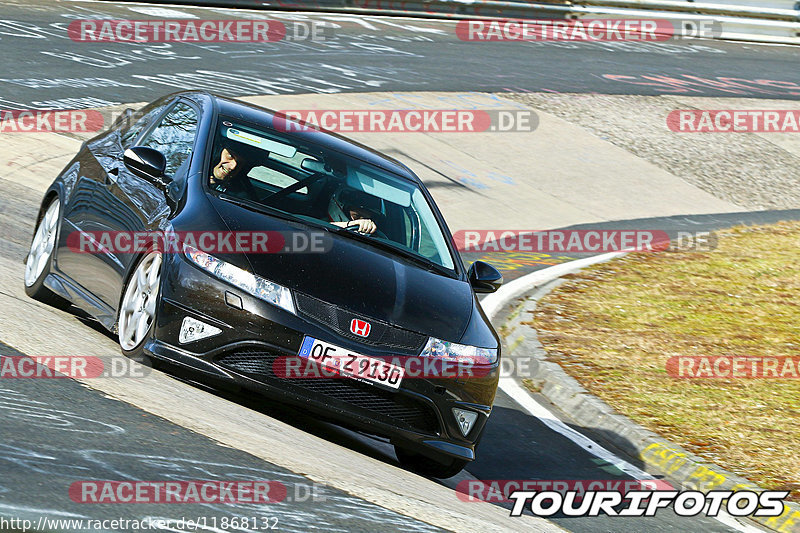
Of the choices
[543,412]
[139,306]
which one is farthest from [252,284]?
[543,412]

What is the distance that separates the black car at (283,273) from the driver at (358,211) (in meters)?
0.01

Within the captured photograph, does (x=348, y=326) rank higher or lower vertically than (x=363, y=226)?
lower

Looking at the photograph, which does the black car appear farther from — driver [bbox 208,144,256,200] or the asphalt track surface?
the asphalt track surface

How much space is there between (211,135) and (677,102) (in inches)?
631

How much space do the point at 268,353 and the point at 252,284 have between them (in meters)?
0.36

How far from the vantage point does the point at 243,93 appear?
17078 mm

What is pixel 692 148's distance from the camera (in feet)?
64.1

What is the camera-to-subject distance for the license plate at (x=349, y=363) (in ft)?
18.9

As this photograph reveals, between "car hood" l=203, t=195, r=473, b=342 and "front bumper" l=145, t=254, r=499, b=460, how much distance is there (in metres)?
0.21

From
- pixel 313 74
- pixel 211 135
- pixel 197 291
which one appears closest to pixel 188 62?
pixel 313 74

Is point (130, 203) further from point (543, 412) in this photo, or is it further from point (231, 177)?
point (543, 412)

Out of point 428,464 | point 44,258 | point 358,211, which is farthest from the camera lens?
point 44,258

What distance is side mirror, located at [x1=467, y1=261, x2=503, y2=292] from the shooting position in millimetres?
7296

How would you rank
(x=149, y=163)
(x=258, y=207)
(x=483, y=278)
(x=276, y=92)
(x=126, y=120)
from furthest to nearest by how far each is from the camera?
(x=276, y=92) < (x=126, y=120) < (x=483, y=278) < (x=149, y=163) < (x=258, y=207)
